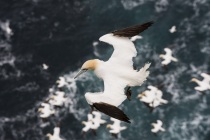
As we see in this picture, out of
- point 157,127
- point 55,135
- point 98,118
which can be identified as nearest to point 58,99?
point 55,135

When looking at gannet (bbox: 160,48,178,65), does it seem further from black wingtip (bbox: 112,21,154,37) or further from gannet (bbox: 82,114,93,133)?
black wingtip (bbox: 112,21,154,37)

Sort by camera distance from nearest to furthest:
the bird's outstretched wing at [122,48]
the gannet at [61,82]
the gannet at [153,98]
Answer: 1. the bird's outstretched wing at [122,48]
2. the gannet at [153,98]
3. the gannet at [61,82]

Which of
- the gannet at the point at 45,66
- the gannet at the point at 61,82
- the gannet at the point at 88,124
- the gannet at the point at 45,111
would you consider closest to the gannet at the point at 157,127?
the gannet at the point at 88,124

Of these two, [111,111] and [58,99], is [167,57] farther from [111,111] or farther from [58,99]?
[111,111]

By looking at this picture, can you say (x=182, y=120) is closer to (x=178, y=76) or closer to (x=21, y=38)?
(x=178, y=76)

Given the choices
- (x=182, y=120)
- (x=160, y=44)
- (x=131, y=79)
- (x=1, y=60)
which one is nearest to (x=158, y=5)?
(x=160, y=44)

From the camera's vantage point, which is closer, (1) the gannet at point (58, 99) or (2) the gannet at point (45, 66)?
(1) the gannet at point (58, 99)

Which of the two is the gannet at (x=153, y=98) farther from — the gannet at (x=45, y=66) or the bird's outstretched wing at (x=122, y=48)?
the bird's outstretched wing at (x=122, y=48)
